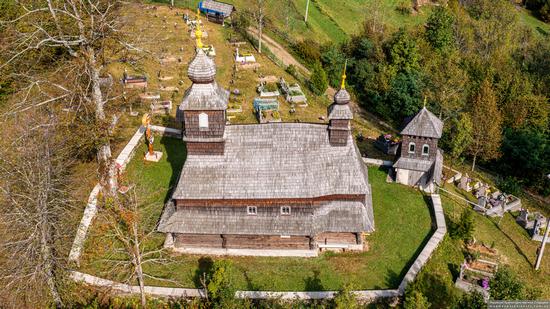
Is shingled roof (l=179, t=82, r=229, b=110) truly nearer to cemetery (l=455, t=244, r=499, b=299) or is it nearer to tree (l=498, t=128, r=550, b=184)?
cemetery (l=455, t=244, r=499, b=299)

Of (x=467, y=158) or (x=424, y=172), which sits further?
(x=467, y=158)

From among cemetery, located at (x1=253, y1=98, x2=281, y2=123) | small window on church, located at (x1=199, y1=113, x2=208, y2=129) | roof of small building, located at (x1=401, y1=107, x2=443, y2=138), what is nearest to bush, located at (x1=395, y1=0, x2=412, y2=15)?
cemetery, located at (x1=253, y1=98, x2=281, y2=123)

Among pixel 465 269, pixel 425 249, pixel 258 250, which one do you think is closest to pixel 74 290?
pixel 258 250

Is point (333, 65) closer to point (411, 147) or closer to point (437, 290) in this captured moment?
point (411, 147)

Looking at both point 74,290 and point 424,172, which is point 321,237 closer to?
point 424,172

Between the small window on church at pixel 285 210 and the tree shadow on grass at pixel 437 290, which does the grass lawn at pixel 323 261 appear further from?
the small window on church at pixel 285 210

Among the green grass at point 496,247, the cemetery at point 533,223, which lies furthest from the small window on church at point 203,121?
the cemetery at point 533,223
